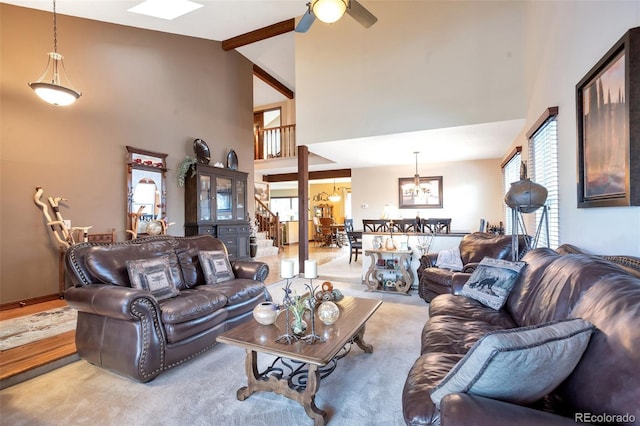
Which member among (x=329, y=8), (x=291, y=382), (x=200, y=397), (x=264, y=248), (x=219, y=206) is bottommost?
(x=200, y=397)

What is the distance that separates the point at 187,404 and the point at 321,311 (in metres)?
1.00

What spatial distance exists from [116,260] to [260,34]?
5138mm

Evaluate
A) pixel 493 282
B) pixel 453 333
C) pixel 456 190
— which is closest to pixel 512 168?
pixel 456 190

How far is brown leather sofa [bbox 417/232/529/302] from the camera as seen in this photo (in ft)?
11.3

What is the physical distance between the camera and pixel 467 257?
374 centimetres

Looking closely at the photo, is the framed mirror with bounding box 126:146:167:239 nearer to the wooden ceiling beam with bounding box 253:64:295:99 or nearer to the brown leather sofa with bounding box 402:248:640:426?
the wooden ceiling beam with bounding box 253:64:295:99

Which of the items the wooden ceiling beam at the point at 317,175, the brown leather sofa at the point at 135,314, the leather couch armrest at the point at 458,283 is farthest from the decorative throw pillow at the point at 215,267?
the wooden ceiling beam at the point at 317,175

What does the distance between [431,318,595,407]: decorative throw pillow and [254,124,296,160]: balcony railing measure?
755 cm

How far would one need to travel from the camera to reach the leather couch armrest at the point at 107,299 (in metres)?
2.03

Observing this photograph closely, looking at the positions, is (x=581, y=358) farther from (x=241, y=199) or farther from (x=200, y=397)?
(x=241, y=199)

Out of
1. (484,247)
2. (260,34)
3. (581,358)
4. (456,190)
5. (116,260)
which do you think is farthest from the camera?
(456,190)

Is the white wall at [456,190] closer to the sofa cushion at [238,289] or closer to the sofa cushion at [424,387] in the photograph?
the sofa cushion at [238,289]

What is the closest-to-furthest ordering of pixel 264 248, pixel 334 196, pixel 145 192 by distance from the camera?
pixel 145 192
pixel 264 248
pixel 334 196

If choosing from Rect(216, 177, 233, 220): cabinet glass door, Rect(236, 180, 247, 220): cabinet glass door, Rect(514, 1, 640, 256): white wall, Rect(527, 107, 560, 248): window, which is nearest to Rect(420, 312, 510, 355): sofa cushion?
Rect(514, 1, 640, 256): white wall
